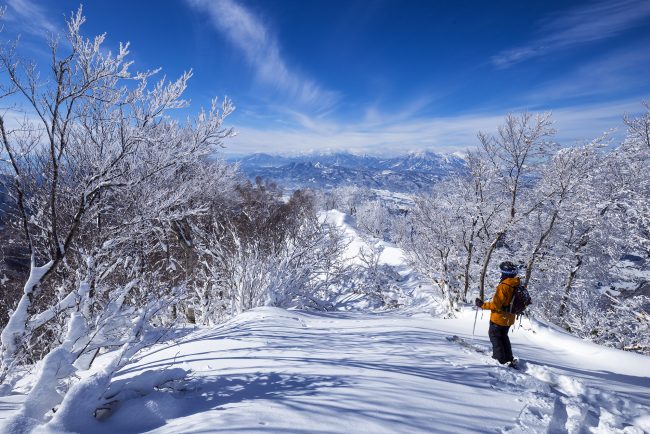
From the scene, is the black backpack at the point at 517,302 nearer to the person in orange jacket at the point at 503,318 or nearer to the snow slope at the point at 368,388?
the person in orange jacket at the point at 503,318

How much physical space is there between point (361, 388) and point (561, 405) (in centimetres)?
221

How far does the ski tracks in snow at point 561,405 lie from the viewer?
9.93 feet

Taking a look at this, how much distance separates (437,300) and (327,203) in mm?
62589

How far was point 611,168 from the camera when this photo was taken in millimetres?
12148

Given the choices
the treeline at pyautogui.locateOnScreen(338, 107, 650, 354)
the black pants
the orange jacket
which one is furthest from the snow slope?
the treeline at pyautogui.locateOnScreen(338, 107, 650, 354)

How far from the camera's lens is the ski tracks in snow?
3.03m

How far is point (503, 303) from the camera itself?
470 centimetres

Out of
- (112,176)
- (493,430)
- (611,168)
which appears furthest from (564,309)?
(112,176)

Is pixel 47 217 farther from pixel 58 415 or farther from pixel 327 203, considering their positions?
pixel 327 203

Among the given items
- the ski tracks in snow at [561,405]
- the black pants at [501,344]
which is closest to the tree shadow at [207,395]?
the ski tracks in snow at [561,405]

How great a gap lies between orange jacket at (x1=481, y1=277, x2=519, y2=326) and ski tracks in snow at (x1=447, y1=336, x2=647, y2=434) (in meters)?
0.63

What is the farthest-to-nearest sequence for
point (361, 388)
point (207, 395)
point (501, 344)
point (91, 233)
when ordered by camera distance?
point (91, 233)
point (501, 344)
point (361, 388)
point (207, 395)

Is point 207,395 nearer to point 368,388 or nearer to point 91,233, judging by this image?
point 368,388

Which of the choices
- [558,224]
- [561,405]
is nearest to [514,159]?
[558,224]
